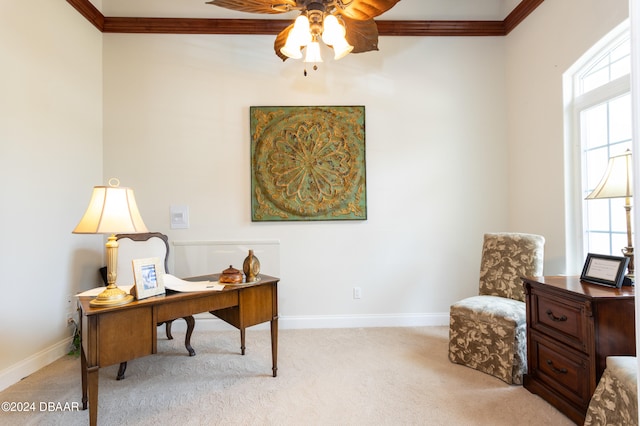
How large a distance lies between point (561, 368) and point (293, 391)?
5.67ft

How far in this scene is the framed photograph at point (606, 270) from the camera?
1.80 meters

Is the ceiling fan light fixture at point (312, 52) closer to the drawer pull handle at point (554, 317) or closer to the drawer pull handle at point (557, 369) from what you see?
the drawer pull handle at point (554, 317)

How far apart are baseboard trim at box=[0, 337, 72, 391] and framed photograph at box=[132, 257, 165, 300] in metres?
1.46

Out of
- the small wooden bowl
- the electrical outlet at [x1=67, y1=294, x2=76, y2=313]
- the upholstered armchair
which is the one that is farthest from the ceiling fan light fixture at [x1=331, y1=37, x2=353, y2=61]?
the electrical outlet at [x1=67, y1=294, x2=76, y2=313]

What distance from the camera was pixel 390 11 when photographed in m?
3.30

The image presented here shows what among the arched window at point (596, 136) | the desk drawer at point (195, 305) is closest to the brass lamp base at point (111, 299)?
the desk drawer at point (195, 305)

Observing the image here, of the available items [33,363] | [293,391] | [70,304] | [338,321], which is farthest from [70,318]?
[338,321]

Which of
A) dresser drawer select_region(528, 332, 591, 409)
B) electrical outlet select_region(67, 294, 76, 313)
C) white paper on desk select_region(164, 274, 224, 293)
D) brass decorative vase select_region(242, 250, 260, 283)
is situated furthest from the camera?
electrical outlet select_region(67, 294, 76, 313)

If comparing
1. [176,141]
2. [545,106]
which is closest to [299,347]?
[176,141]

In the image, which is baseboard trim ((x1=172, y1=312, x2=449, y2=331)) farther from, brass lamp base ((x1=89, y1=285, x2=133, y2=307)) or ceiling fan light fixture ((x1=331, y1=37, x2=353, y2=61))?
ceiling fan light fixture ((x1=331, y1=37, x2=353, y2=61))

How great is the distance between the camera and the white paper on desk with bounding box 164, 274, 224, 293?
198 centimetres

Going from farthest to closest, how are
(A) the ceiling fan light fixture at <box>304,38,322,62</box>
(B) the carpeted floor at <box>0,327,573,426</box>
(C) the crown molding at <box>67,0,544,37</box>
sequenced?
(C) the crown molding at <box>67,0,544,37</box>
(A) the ceiling fan light fixture at <box>304,38,322,62</box>
(B) the carpeted floor at <box>0,327,573,426</box>

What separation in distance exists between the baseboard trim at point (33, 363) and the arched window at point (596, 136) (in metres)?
4.52

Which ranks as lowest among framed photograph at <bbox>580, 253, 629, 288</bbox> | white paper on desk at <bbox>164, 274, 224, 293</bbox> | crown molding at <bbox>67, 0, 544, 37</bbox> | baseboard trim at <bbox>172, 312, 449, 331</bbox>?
baseboard trim at <bbox>172, 312, 449, 331</bbox>
